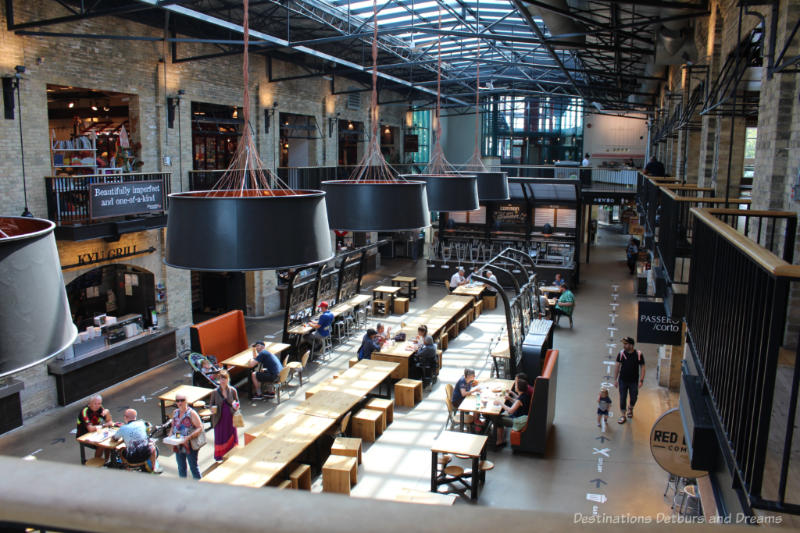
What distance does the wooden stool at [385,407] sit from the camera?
10.6m

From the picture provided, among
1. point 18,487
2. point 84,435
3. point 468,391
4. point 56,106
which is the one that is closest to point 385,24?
point 56,106

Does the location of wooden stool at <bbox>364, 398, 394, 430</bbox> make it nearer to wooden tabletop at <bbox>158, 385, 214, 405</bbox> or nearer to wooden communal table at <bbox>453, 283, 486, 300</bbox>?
wooden tabletop at <bbox>158, 385, 214, 405</bbox>

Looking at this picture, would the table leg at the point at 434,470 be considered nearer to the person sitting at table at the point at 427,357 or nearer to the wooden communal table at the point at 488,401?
the wooden communal table at the point at 488,401

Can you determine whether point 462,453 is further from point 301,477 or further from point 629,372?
point 629,372

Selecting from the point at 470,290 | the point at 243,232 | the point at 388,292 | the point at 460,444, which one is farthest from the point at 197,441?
the point at 470,290

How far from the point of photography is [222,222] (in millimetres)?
2707

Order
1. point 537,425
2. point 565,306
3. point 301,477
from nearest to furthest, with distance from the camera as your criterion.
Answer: point 301,477 < point 537,425 < point 565,306

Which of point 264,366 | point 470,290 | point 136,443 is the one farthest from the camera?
point 470,290

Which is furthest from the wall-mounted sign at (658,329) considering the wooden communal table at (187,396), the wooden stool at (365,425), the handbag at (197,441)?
the wooden communal table at (187,396)

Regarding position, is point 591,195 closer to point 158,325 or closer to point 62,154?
point 158,325

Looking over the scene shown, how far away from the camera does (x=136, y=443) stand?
8.09 metres

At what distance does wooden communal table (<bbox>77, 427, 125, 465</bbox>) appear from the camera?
862 centimetres

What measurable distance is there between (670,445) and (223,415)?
19.0 feet

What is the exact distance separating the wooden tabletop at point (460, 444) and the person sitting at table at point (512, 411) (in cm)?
108
